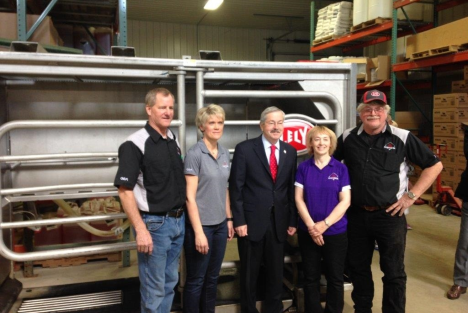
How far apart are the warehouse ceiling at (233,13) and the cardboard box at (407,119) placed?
14.4ft

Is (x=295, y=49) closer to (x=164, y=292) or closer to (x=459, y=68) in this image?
(x=459, y=68)

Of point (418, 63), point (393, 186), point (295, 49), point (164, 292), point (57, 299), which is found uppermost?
point (295, 49)

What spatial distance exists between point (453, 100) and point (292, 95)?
4543mm

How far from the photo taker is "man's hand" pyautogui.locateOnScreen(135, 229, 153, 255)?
1.93m

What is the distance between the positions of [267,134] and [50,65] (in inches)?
53.7

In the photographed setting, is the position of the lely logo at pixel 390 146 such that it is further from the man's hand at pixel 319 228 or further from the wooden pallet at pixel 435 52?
the wooden pallet at pixel 435 52

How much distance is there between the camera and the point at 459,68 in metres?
6.47

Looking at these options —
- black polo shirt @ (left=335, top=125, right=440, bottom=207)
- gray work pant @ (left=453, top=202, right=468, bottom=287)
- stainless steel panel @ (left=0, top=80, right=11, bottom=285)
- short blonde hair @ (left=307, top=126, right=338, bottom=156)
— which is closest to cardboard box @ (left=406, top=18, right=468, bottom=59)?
gray work pant @ (left=453, top=202, right=468, bottom=287)

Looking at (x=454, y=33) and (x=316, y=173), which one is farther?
(x=454, y=33)

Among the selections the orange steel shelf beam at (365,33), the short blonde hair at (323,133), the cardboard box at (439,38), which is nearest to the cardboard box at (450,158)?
Result: the cardboard box at (439,38)

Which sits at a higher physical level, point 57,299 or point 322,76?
point 322,76

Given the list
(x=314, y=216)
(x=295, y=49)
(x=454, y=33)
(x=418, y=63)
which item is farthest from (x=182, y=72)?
(x=295, y=49)

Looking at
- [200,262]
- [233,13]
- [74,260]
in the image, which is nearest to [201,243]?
[200,262]

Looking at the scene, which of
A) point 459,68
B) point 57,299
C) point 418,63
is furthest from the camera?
point 459,68
